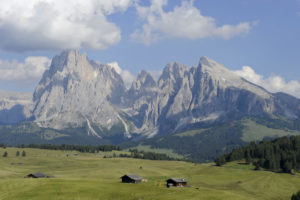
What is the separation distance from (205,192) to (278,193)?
48380mm

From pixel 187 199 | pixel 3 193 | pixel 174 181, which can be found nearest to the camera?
pixel 187 199

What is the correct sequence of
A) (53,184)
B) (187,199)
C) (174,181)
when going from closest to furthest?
(187,199)
(53,184)
(174,181)

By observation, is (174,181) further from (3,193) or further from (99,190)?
(3,193)

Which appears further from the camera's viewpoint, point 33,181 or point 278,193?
point 278,193

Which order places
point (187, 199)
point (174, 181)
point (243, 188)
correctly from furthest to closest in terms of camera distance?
point (243, 188)
point (174, 181)
point (187, 199)

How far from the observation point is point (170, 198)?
113250mm

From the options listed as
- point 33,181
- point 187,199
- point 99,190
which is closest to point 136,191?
point 99,190

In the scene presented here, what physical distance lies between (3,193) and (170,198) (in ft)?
185

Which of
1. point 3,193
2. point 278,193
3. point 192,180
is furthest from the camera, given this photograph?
point 192,180

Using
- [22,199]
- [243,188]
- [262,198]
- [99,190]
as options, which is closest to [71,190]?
[99,190]

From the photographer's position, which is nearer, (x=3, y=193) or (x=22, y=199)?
(x=22, y=199)

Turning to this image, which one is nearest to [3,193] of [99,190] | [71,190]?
[71,190]

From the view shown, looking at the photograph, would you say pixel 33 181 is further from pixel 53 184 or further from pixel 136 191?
pixel 136 191

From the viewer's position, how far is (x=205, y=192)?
126750 millimetres
